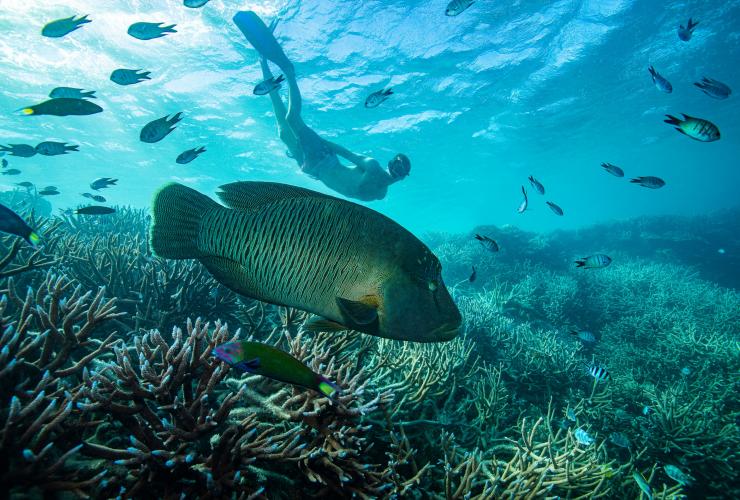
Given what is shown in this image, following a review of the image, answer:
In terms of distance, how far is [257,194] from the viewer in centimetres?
175

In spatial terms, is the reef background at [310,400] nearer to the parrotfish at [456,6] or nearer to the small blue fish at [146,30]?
the small blue fish at [146,30]

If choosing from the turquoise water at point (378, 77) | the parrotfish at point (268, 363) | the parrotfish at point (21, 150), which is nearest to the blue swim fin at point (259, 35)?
the turquoise water at point (378, 77)

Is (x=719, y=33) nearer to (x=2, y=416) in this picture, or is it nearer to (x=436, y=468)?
(x=436, y=468)

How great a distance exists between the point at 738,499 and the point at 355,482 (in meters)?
5.61

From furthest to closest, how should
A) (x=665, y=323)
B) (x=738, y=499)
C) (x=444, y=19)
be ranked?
(x=444, y=19) → (x=665, y=323) → (x=738, y=499)

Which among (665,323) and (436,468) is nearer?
(436,468)

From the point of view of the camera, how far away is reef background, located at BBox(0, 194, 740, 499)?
175 centimetres

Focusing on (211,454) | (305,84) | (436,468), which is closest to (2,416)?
(211,454)

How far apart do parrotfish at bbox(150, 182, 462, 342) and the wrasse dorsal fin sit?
6cm

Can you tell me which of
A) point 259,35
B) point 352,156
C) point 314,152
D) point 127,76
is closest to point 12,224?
point 127,76

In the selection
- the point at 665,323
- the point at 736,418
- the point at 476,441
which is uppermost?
the point at 476,441

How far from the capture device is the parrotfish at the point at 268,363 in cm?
137

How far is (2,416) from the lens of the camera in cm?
159

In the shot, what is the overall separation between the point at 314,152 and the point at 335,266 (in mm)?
11878
